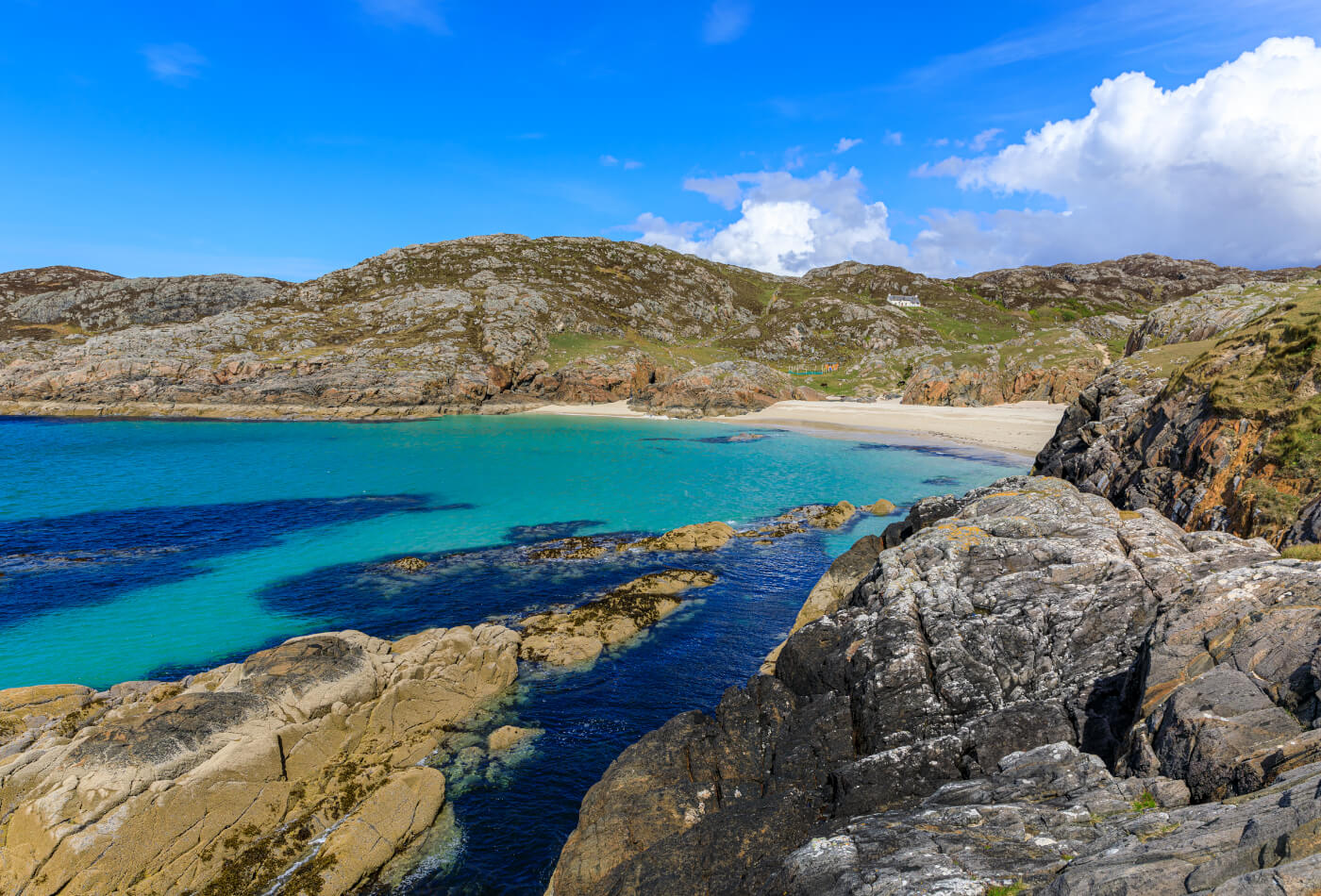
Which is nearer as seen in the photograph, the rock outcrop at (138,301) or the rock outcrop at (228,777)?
the rock outcrop at (228,777)

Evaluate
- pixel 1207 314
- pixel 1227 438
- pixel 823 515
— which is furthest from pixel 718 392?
pixel 1227 438

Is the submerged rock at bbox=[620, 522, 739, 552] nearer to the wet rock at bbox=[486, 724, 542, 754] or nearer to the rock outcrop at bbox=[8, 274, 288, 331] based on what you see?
the wet rock at bbox=[486, 724, 542, 754]

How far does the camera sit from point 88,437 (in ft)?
249

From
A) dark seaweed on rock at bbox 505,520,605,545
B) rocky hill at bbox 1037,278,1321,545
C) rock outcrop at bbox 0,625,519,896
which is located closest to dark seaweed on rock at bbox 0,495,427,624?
dark seaweed on rock at bbox 505,520,605,545

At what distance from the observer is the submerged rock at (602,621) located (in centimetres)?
2297

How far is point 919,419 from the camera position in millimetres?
85812

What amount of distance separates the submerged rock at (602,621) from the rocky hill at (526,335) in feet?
249

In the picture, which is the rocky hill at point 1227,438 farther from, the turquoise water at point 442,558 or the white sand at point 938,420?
the white sand at point 938,420

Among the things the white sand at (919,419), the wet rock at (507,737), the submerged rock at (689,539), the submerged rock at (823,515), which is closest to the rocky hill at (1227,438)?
the submerged rock at (823,515)

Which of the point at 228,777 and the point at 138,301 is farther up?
the point at 138,301

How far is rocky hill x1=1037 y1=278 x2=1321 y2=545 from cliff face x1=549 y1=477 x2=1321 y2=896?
4.83 m

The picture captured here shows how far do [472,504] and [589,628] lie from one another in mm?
24541

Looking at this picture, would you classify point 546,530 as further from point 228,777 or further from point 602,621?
point 228,777

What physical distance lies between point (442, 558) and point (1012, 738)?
96.9 feet
